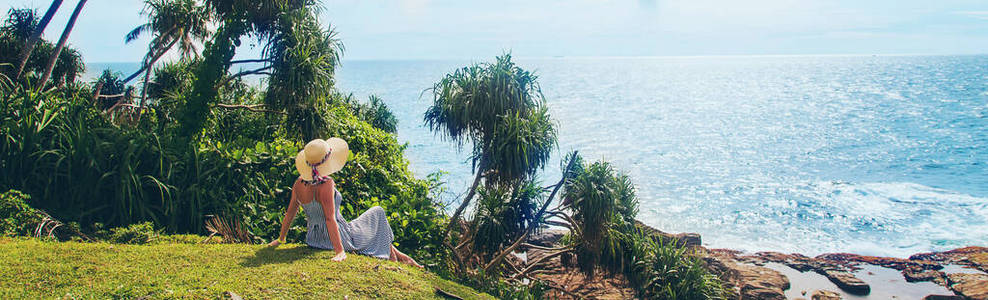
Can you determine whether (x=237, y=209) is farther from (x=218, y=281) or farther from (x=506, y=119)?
(x=506, y=119)

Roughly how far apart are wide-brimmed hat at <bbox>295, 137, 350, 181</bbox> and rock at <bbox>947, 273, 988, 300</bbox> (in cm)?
1481

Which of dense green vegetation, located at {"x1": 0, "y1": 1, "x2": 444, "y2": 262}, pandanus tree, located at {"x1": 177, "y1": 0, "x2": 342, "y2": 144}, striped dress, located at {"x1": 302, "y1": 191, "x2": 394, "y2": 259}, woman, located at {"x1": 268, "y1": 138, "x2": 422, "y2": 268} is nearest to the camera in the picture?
woman, located at {"x1": 268, "y1": 138, "x2": 422, "y2": 268}

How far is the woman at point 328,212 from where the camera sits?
5.38 metres

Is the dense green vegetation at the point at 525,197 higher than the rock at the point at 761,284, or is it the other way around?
the dense green vegetation at the point at 525,197

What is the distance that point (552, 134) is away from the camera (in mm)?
9750

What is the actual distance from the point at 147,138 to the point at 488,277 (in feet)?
17.2

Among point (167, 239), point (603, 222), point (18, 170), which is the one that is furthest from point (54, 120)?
point (603, 222)

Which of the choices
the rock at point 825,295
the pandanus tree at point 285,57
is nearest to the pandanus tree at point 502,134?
the pandanus tree at point 285,57

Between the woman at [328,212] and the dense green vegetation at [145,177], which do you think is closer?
the woman at [328,212]

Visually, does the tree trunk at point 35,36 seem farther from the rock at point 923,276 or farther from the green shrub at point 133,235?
the rock at point 923,276

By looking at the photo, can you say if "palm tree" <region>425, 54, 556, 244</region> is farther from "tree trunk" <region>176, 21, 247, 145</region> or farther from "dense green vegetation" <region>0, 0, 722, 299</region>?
"tree trunk" <region>176, 21, 247, 145</region>

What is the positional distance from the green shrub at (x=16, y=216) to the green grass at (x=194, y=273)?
0.45 metres

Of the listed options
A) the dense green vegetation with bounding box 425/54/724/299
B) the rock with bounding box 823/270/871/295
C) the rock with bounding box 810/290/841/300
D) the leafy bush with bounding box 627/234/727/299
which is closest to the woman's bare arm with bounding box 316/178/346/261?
the dense green vegetation with bounding box 425/54/724/299

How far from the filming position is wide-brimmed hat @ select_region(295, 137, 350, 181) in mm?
5266
